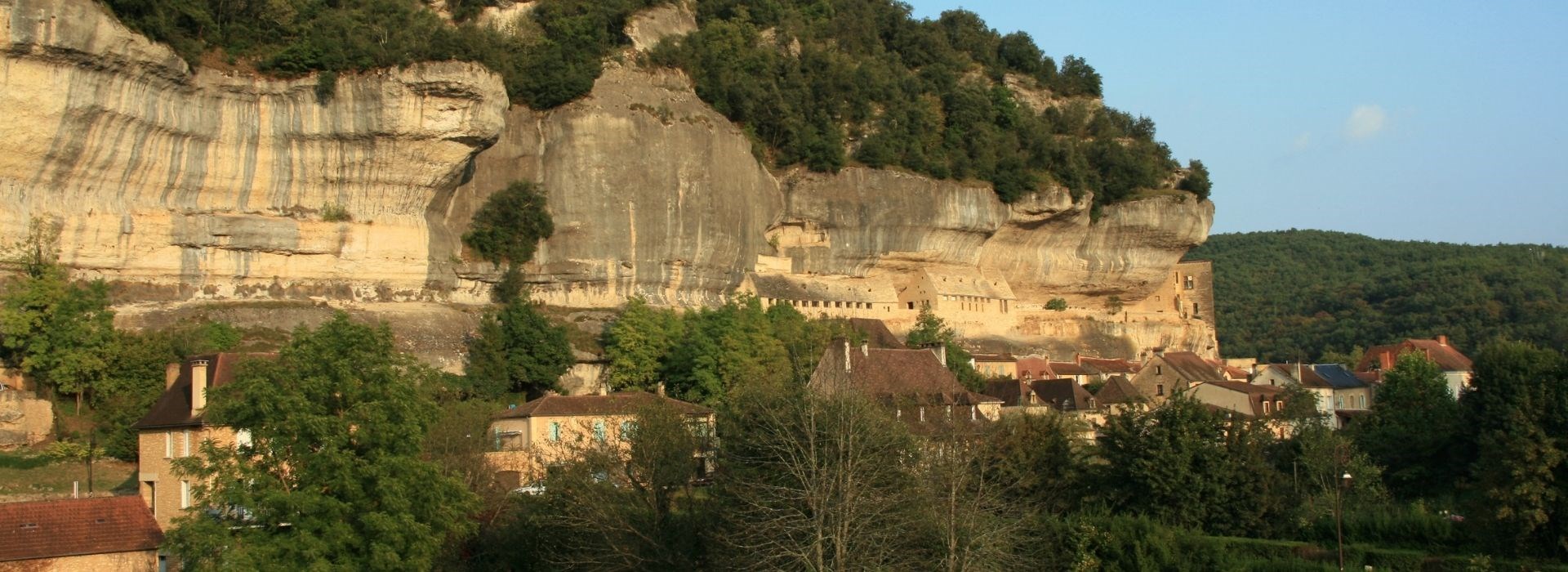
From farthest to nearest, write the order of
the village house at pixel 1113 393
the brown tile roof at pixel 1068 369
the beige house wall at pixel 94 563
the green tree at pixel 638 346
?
the brown tile roof at pixel 1068 369 → the green tree at pixel 638 346 → the village house at pixel 1113 393 → the beige house wall at pixel 94 563

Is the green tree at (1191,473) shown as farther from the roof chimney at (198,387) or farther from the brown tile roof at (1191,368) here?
the brown tile roof at (1191,368)

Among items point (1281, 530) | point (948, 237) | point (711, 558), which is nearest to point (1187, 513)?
point (1281, 530)

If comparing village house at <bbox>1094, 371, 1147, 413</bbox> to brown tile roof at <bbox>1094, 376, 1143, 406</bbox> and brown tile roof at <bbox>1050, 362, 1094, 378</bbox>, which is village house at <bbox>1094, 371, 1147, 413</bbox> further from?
brown tile roof at <bbox>1050, 362, 1094, 378</bbox>

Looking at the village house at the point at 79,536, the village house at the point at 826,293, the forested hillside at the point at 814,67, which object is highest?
the forested hillside at the point at 814,67

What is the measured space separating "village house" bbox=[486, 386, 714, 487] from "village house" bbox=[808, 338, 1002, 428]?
386 cm

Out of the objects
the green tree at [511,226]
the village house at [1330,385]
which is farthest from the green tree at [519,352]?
the village house at [1330,385]

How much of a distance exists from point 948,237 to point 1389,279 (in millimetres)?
46373

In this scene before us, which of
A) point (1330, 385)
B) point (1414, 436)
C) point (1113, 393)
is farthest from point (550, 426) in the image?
point (1330, 385)

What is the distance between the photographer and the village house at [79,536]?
953 inches

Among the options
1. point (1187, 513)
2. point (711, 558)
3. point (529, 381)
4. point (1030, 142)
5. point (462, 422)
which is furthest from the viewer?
point (1030, 142)

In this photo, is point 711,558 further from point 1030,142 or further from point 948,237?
point 1030,142

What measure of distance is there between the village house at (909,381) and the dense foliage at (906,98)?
62.8 feet

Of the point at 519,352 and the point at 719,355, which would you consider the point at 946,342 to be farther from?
the point at 519,352

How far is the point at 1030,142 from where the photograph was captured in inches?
2783
